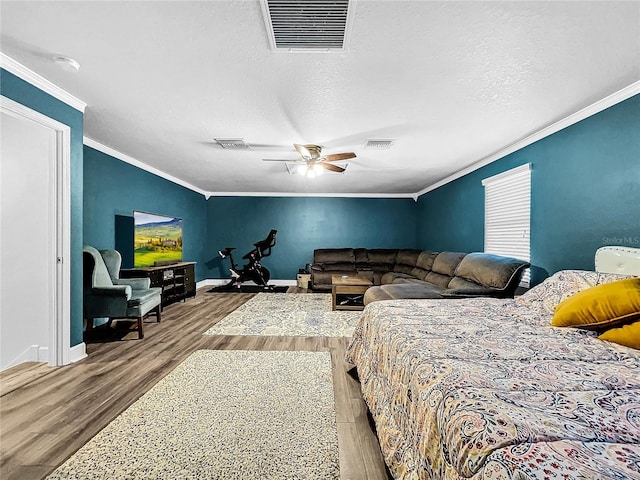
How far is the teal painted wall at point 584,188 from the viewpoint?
241cm

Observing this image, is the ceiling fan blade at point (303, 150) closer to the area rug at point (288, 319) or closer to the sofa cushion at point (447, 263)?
the area rug at point (288, 319)

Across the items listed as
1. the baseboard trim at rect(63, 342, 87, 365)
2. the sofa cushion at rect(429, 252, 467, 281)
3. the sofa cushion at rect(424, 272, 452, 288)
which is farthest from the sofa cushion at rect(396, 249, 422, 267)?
the baseboard trim at rect(63, 342, 87, 365)

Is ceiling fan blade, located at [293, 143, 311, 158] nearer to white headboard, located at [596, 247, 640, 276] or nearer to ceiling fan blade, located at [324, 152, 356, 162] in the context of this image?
ceiling fan blade, located at [324, 152, 356, 162]

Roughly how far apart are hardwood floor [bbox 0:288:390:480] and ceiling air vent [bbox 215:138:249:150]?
2407 millimetres

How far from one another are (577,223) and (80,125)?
490 cm

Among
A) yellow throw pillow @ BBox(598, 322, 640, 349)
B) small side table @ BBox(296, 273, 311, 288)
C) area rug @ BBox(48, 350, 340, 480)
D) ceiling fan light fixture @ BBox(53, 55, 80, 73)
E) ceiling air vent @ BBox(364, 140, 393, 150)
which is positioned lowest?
area rug @ BBox(48, 350, 340, 480)

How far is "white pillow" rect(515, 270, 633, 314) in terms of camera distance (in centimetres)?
206

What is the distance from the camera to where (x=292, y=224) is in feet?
25.6

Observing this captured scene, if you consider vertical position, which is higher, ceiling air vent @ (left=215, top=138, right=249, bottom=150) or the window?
ceiling air vent @ (left=215, top=138, right=249, bottom=150)

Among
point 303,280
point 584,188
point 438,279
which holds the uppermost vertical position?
point 584,188

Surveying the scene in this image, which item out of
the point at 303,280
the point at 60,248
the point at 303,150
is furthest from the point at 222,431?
the point at 303,280

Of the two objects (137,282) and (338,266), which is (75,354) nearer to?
(137,282)

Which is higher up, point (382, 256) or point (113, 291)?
point (382, 256)

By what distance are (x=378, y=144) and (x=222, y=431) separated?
338cm
